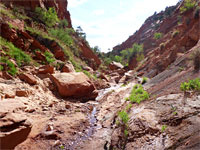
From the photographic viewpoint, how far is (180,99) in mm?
5004

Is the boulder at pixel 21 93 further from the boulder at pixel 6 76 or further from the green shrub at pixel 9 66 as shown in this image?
the green shrub at pixel 9 66

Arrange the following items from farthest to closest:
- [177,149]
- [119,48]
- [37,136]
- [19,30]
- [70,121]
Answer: [119,48] → [19,30] → [70,121] → [37,136] → [177,149]

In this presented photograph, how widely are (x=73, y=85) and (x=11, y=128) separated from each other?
6.52 metres

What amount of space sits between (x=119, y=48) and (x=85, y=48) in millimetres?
57549

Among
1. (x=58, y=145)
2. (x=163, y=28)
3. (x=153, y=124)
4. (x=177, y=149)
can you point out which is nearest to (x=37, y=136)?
(x=58, y=145)

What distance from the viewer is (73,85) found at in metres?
10.0

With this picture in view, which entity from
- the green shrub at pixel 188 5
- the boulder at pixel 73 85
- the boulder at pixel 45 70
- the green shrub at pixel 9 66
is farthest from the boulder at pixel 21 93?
the green shrub at pixel 188 5

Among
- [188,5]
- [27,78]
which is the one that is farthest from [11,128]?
[188,5]

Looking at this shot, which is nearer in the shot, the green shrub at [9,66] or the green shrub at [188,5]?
the green shrub at [9,66]

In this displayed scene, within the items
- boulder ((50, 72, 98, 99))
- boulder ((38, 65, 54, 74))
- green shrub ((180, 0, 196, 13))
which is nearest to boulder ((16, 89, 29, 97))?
boulder ((50, 72, 98, 99))

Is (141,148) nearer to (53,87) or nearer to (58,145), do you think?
(58,145)

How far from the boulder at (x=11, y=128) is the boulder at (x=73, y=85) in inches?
218

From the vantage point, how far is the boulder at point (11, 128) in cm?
335

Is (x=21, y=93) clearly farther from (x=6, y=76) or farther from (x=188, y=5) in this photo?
(x=188, y=5)
